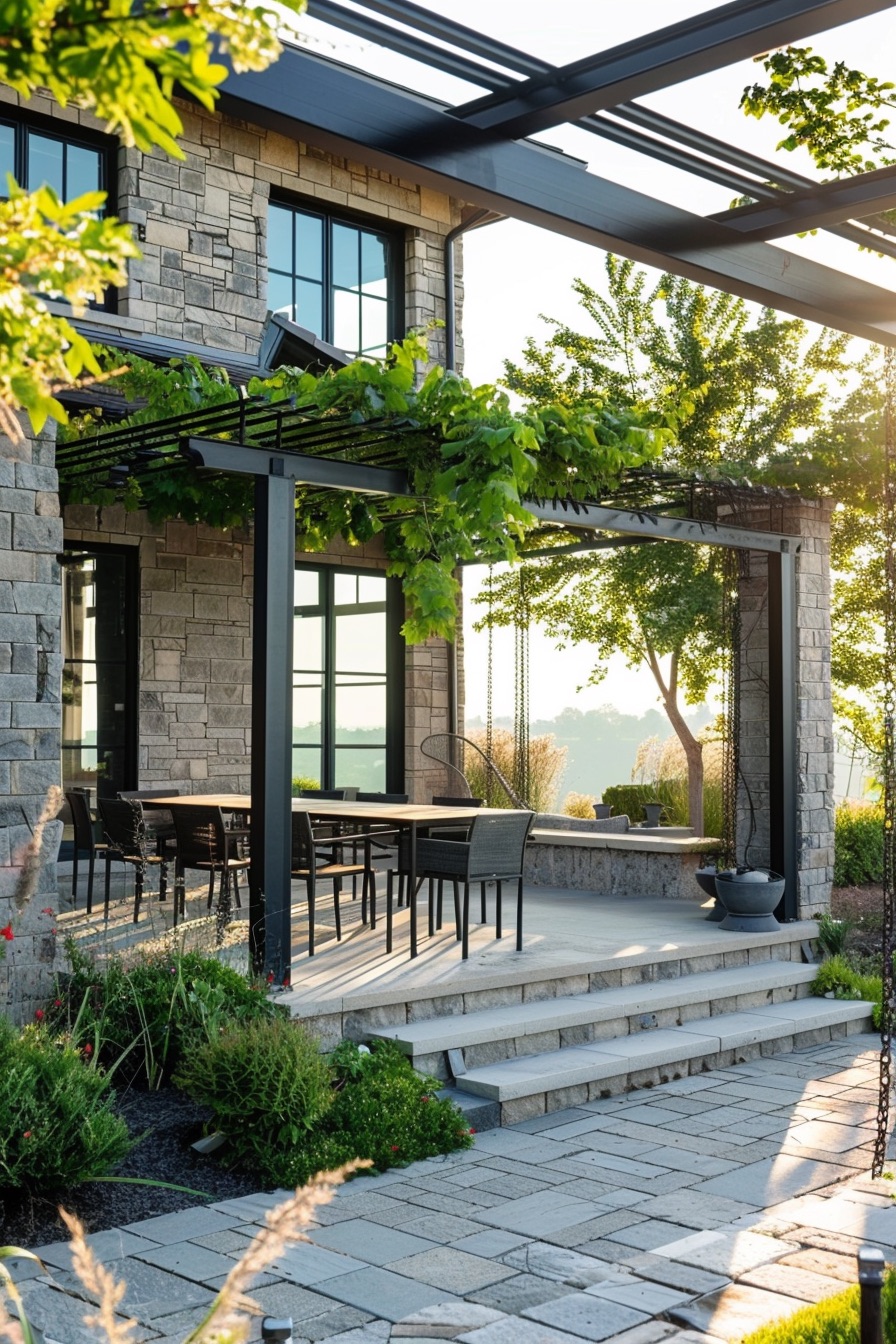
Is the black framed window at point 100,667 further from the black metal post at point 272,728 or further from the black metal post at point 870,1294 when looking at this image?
the black metal post at point 870,1294

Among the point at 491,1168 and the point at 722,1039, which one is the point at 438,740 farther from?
the point at 491,1168

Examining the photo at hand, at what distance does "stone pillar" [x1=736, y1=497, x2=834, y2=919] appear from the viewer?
10031 mm

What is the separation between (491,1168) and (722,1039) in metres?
2.37

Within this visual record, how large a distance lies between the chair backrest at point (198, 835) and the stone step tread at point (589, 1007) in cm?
169

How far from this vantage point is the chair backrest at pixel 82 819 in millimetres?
8773

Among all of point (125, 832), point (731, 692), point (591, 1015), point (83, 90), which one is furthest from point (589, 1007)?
point (83, 90)

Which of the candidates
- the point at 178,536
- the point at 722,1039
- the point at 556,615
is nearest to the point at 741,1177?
the point at 722,1039

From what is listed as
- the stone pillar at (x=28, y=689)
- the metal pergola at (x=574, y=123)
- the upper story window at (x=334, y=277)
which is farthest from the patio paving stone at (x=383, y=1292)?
the upper story window at (x=334, y=277)

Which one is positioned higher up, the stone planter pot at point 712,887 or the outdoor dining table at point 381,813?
the outdoor dining table at point 381,813

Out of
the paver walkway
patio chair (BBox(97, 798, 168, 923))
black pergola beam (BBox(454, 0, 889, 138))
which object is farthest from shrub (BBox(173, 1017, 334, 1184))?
black pergola beam (BBox(454, 0, 889, 138))

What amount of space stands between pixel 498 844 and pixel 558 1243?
3286 millimetres

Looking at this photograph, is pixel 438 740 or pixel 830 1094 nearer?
pixel 830 1094

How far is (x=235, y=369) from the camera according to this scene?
33.5 feet

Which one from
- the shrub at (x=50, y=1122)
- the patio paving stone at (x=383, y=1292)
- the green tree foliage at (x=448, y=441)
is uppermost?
→ the green tree foliage at (x=448, y=441)
